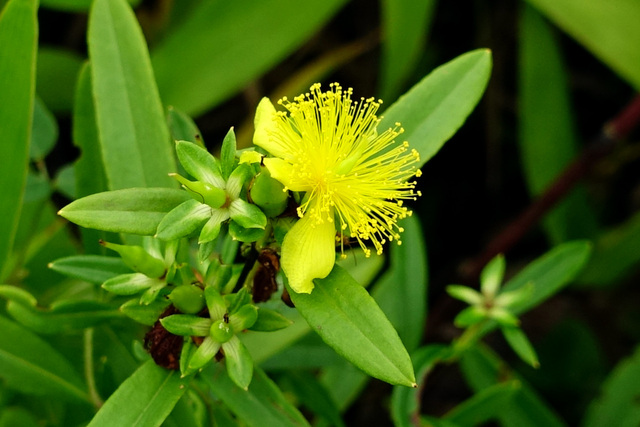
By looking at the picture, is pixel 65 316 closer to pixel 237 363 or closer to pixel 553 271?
pixel 237 363

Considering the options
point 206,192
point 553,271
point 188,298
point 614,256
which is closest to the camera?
point 206,192

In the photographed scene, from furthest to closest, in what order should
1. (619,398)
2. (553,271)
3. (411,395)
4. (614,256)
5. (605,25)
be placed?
(614,256) < (605,25) < (619,398) < (553,271) < (411,395)

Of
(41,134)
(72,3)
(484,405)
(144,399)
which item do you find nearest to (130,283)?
(144,399)

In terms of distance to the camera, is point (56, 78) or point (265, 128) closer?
point (265, 128)

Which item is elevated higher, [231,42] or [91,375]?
[231,42]

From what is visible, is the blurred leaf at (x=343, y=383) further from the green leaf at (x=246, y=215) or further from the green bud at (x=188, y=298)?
the green leaf at (x=246, y=215)

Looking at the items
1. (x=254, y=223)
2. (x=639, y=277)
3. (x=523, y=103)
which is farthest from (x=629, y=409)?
(x=254, y=223)

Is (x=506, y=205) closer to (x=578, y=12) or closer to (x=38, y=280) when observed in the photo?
(x=578, y=12)

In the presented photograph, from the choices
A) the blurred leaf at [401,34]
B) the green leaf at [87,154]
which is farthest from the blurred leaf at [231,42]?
the green leaf at [87,154]

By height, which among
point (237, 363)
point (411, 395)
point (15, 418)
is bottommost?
point (15, 418)
